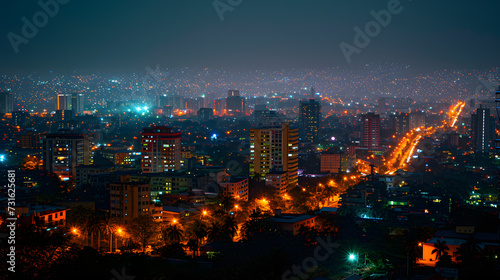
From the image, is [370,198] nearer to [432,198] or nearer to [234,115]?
[432,198]

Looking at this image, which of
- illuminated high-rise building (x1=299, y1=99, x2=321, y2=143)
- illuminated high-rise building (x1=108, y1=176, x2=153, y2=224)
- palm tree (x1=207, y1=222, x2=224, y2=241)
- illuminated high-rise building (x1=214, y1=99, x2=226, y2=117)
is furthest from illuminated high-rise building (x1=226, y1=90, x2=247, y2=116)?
palm tree (x1=207, y1=222, x2=224, y2=241)

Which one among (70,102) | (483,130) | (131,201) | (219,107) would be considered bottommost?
(131,201)

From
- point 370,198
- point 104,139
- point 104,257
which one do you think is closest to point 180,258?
point 104,257

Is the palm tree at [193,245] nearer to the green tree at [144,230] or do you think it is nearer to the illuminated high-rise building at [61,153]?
the green tree at [144,230]

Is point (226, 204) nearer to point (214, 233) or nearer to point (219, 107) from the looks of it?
point (214, 233)

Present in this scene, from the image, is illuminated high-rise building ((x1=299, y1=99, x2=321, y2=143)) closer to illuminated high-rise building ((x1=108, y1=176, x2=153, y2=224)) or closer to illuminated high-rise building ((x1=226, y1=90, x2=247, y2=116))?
illuminated high-rise building ((x1=226, y1=90, x2=247, y2=116))

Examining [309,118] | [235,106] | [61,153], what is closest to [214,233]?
[61,153]
